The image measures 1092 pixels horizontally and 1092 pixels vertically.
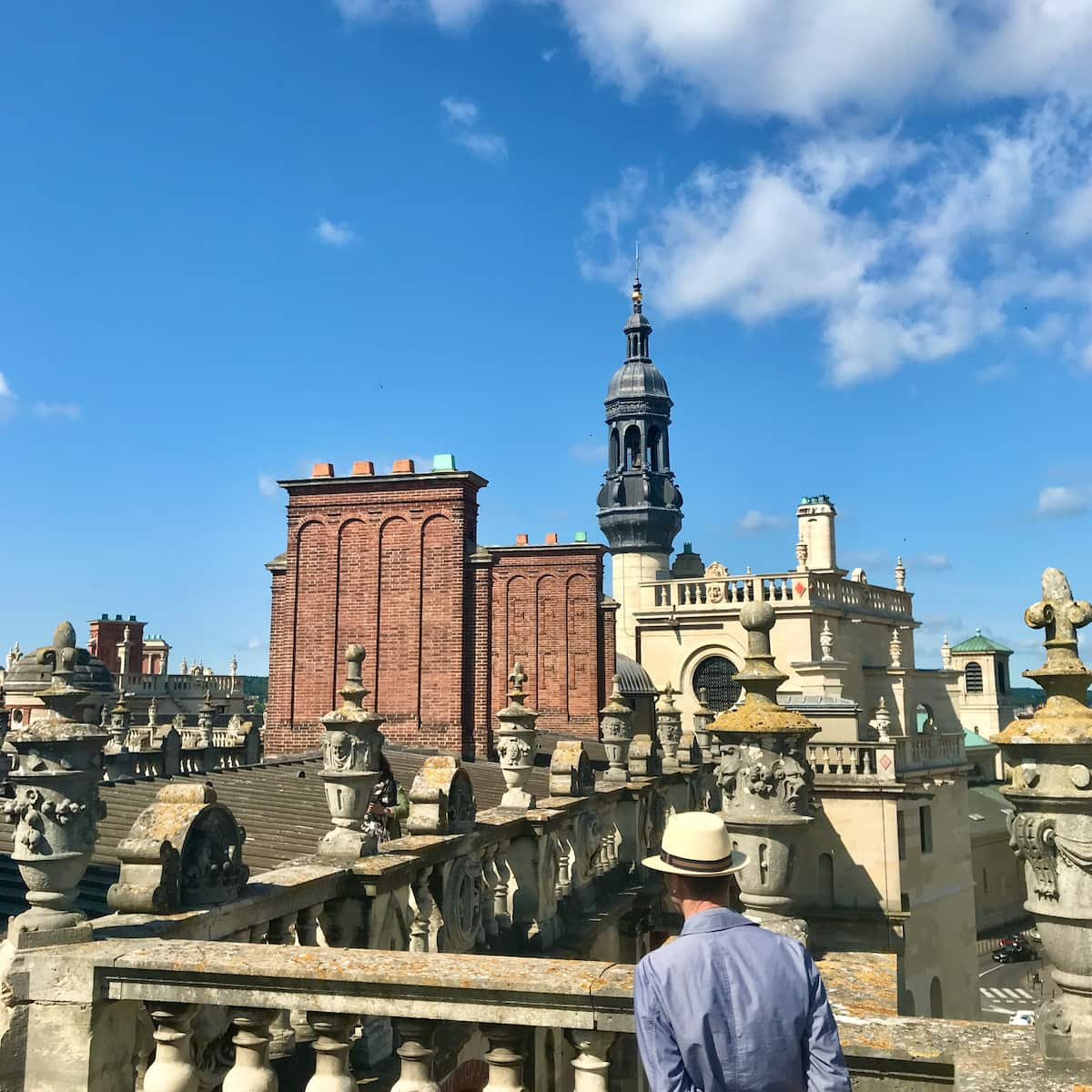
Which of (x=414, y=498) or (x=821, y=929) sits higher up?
(x=414, y=498)

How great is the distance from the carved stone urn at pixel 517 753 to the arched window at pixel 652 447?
3884cm

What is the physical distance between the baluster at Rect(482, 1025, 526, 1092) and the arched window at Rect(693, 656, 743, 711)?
3347 centimetres

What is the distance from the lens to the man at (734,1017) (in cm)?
275

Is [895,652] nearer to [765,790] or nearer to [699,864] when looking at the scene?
[765,790]

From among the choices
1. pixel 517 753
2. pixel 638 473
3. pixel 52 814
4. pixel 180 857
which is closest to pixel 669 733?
pixel 517 753

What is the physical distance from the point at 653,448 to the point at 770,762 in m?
44.6

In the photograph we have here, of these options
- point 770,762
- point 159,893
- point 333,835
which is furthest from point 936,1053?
point 333,835

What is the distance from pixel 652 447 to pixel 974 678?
43.5m

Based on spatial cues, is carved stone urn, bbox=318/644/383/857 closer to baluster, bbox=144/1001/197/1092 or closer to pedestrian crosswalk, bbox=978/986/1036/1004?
baluster, bbox=144/1001/197/1092

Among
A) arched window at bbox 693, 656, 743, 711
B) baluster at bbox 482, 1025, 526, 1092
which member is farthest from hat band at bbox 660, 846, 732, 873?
arched window at bbox 693, 656, 743, 711

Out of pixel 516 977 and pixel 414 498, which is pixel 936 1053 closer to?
pixel 516 977

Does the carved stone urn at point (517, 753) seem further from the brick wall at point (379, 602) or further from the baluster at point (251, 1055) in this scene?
the brick wall at point (379, 602)

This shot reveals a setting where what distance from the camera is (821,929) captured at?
80.4 feet

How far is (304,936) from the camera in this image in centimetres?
586
